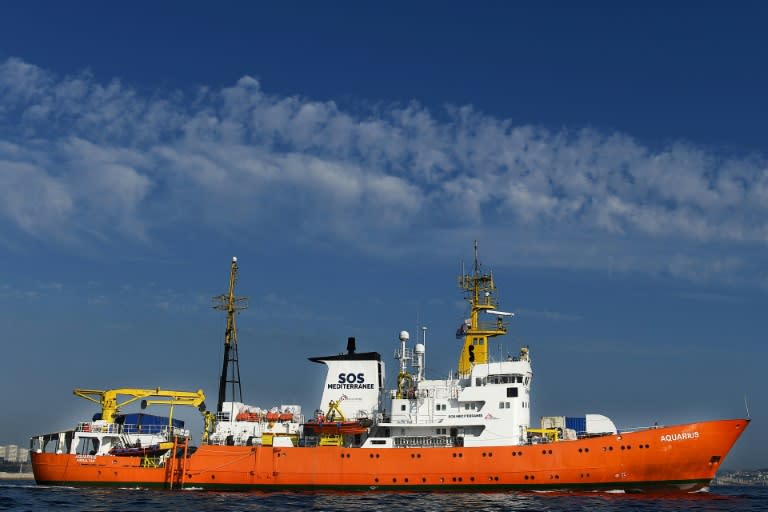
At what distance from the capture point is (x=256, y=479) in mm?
32562

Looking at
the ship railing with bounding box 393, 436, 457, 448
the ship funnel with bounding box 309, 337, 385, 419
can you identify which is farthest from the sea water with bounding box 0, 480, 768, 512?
the ship funnel with bounding box 309, 337, 385, 419

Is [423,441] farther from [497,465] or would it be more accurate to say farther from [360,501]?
[360,501]

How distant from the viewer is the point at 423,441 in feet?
109

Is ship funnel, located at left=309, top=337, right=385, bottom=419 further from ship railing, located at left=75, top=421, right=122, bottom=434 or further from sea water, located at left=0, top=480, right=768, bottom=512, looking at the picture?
ship railing, located at left=75, top=421, right=122, bottom=434

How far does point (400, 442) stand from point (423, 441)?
3.84 ft

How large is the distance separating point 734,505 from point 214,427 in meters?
26.0

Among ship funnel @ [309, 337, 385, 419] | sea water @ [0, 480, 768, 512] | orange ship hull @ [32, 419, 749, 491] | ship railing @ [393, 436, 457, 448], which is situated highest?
ship funnel @ [309, 337, 385, 419]

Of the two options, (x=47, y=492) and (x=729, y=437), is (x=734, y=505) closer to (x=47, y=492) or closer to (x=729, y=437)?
(x=729, y=437)

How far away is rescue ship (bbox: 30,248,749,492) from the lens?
30.3 m

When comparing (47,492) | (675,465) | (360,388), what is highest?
(360,388)

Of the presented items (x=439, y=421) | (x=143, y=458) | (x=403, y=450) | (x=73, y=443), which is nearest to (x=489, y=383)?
(x=439, y=421)

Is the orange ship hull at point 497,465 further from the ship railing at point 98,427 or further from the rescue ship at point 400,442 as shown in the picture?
the ship railing at point 98,427

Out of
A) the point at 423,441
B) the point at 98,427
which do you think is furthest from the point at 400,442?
the point at 98,427

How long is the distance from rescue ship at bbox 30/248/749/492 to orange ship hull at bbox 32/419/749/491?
0.05 metres
